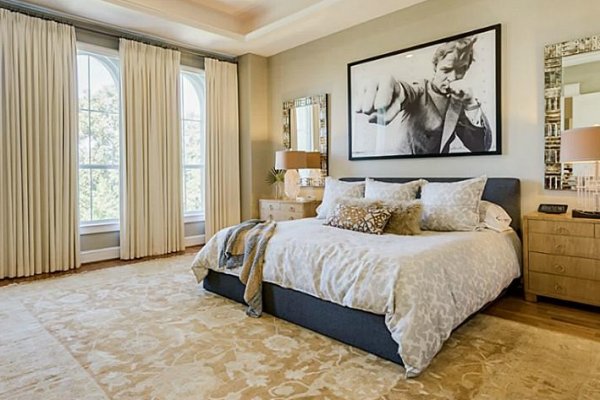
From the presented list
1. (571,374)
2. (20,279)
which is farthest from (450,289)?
(20,279)

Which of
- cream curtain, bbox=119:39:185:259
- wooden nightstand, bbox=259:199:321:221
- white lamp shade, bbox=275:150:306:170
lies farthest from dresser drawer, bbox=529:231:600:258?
cream curtain, bbox=119:39:185:259

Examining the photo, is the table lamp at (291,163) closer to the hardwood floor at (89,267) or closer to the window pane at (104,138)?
the hardwood floor at (89,267)

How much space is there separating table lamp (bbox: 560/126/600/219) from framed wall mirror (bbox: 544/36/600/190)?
0.10 metres

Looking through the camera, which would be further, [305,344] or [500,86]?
[500,86]

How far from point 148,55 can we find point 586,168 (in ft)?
16.6

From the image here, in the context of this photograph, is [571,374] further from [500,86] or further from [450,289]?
[500,86]

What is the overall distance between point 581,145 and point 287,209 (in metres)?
3.25

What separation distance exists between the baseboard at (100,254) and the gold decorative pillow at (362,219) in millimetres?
3141

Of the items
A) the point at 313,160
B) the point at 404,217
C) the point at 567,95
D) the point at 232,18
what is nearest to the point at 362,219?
the point at 404,217

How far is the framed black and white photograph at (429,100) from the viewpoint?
3.82 meters

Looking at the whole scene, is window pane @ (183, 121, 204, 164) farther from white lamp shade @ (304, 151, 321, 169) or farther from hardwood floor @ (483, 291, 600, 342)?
hardwood floor @ (483, 291, 600, 342)

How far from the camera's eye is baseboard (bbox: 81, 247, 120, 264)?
487cm

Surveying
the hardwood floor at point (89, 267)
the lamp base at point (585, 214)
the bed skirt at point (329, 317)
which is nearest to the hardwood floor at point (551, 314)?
the lamp base at point (585, 214)

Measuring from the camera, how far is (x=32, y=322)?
291cm
